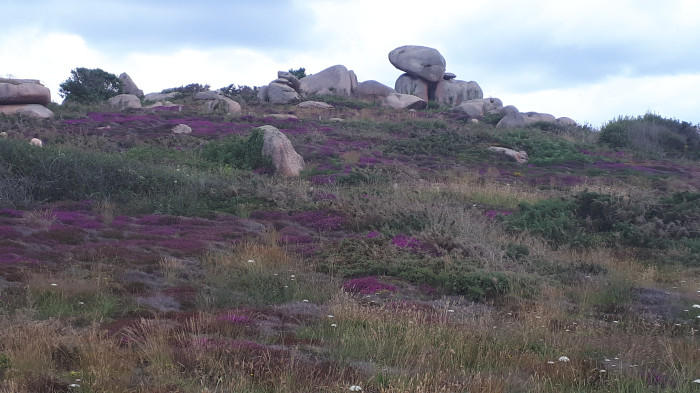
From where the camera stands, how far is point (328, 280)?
33.0 feet

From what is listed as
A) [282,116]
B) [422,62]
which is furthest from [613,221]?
[422,62]

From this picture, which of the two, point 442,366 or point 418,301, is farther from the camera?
point 418,301

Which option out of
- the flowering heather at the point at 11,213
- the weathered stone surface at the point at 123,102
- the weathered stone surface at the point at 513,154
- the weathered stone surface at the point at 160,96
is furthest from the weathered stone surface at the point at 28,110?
the weathered stone surface at the point at 513,154

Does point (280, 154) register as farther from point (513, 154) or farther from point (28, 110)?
point (28, 110)

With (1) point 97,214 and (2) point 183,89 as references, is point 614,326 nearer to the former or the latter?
(1) point 97,214

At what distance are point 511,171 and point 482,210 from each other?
11900mm

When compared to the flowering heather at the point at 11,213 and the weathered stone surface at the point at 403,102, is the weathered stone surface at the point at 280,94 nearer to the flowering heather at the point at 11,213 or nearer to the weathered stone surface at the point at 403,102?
the weathered stone surface at the point at 403,102

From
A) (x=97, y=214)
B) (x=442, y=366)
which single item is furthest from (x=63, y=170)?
(x=442, y=366)

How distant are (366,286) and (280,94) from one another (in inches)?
1484

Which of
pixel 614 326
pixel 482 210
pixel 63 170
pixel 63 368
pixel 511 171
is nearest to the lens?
pixel 63 368

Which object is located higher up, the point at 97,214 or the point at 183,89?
the point at 183,89

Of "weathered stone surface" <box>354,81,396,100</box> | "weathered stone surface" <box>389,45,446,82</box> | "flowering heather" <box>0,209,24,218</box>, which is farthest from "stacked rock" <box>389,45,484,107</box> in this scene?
"flowering heather" <box>0,209,24,218</box>

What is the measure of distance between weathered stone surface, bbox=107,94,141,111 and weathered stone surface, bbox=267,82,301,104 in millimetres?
9262

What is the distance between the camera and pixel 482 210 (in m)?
16.0
